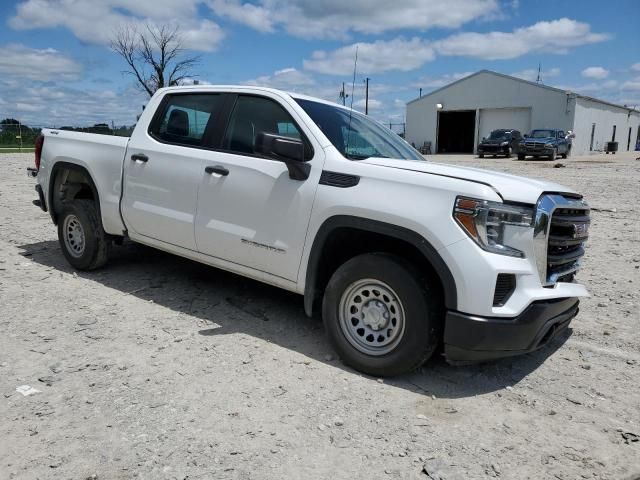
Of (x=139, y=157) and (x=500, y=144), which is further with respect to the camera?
(x=500, y=144)

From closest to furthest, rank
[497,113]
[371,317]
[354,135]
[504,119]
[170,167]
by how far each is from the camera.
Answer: [371,317]
[354,135]
[170,167]
[504,119]
[497,113]

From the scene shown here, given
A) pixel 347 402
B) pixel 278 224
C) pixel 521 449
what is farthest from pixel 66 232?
pixel 521 449

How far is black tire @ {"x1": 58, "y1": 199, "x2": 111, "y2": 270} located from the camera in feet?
17.7

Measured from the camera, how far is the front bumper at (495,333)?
9.94 ft

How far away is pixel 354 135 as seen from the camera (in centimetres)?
412

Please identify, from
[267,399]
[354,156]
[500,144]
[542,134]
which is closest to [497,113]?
[500,144]

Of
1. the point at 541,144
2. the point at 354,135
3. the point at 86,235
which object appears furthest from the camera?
the point at 541,144

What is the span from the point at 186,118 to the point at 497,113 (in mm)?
40023

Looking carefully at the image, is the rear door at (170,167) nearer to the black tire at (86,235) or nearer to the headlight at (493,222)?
the black tire at (86,235)

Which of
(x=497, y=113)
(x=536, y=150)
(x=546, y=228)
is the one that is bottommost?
(x=546, y=228)

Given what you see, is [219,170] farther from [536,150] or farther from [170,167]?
[536,150]

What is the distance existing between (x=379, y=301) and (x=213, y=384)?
1.23 metres

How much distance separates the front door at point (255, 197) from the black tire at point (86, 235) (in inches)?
65.8

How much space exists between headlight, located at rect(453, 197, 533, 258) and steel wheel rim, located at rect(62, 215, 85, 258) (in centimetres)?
421
